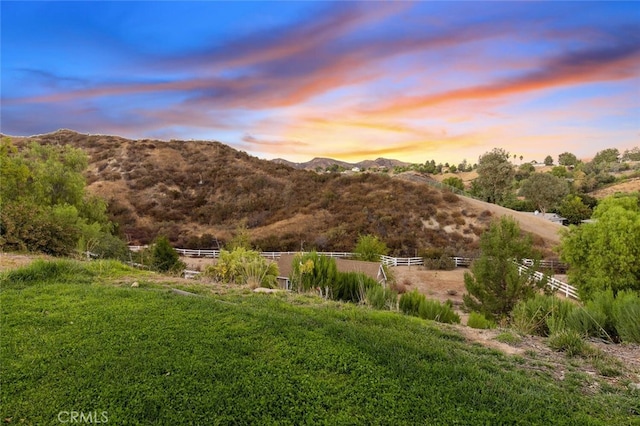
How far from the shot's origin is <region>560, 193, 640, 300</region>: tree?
16.1 m

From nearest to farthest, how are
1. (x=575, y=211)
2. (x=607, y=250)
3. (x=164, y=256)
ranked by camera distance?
(x=607, y=250)
(x=164, y=256)
(x=575, y=211)

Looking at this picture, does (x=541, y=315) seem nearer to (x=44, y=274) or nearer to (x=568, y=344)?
(x=568, y=344)

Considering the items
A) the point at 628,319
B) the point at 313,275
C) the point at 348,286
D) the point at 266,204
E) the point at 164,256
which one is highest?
the point at 266,204

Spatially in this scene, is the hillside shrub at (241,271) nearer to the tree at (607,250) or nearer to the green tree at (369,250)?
the tree at (607,250)

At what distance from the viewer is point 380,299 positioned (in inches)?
313

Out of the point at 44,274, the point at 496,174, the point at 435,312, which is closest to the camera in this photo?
the point at 44,274

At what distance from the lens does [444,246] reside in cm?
3759

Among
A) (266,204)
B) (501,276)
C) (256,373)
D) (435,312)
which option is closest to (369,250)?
(501,276)

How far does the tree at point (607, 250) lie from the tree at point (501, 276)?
2.91 meters

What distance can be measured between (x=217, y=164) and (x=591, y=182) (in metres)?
67.6

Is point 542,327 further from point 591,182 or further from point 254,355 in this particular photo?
point 591,182

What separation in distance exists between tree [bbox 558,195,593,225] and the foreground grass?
54.4 meters

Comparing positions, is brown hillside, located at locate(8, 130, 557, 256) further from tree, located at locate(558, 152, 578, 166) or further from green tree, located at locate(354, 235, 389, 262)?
tree, located at locate(558, 152, 578, 166)

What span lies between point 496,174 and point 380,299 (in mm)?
60838
